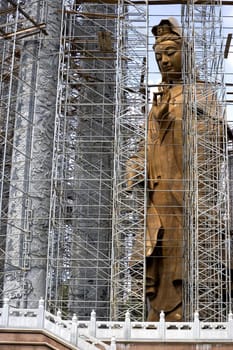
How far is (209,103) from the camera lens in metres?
19.3

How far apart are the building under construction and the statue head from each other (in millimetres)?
327

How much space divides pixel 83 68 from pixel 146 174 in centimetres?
498

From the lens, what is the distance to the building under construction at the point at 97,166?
1819 cm

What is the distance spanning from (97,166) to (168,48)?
3.60 meters

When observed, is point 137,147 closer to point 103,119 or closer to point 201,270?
point 103,119

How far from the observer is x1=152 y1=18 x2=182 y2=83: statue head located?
21.3 meters

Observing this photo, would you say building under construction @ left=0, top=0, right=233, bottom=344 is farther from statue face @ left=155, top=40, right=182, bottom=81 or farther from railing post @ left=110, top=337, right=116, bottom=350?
railing post @ left=110, top=337, right=116, bottom=350

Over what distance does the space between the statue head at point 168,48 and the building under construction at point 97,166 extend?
0.33 m

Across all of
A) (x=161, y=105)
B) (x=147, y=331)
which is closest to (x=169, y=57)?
(x=161, y=105)

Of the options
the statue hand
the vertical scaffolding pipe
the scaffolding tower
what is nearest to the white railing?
the scaffolding tower

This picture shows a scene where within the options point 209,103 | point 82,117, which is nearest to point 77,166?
point 82,117

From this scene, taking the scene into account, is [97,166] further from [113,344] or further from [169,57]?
[113,344]

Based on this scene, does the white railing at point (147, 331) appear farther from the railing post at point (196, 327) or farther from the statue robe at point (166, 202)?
the statue robe at point (166, 202)

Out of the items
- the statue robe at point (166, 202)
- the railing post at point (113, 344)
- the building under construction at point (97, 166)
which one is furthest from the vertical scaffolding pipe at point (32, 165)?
the railing post at point (113, 344)
